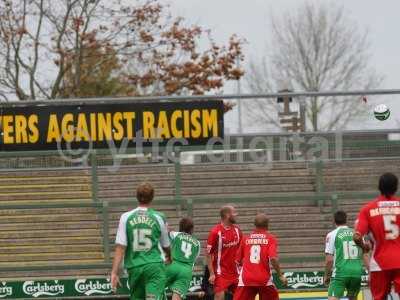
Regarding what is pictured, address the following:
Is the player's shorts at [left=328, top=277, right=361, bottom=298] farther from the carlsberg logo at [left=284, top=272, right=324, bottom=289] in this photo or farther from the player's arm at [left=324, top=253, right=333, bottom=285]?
the carlsberg logo at [left=284, top=272, right=324, bottom=289]

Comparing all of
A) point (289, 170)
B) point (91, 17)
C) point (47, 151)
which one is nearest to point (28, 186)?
point (47, 151)

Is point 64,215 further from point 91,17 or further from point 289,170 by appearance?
point 91,17

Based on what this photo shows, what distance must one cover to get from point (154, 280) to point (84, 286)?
8013 mm

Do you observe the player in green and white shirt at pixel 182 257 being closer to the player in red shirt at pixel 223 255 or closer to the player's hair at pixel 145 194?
the player in red shirt at pixel 223 255

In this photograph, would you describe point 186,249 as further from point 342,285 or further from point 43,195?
point 43,195

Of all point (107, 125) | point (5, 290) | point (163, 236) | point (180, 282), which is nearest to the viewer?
point (163, 236)

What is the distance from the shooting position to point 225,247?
1989 centimetres

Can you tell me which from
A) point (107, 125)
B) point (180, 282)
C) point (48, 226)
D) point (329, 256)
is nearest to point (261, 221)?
point (329, 256)

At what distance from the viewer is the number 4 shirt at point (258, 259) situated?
17.0 m

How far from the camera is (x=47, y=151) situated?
22.8 m

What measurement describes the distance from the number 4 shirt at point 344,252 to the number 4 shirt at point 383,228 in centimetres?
516

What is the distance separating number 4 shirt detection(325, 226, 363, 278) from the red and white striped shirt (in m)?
2.39

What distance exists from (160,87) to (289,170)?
18767mm

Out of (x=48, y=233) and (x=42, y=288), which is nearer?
(x=42, y=288)
